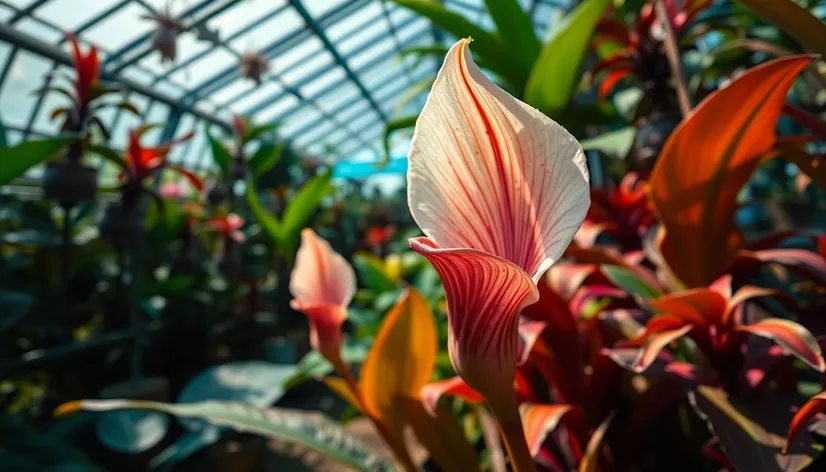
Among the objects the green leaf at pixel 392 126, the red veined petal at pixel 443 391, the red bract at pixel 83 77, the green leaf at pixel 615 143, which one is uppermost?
the red bract at pixel 83 77

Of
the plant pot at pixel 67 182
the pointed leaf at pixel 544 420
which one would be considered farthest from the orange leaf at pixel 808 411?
the plant pot at pixel 67 182

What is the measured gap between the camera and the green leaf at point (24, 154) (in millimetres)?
638

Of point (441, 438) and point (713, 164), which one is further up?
point (713, 164)

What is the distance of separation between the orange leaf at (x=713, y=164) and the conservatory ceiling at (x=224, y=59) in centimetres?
35

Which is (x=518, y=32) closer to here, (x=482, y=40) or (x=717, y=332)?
(x=482, y=40)

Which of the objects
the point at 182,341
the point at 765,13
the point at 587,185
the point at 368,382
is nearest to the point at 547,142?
the point at 587,185

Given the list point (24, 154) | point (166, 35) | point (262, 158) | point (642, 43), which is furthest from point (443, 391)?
point (166, 35)

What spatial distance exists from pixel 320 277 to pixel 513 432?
29cm

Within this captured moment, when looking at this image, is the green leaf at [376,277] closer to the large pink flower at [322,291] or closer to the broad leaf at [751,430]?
the large pink flower at [322,291]

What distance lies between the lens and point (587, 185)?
0.20 meters

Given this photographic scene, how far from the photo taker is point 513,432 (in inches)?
9.2

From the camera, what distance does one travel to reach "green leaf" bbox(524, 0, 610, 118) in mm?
456

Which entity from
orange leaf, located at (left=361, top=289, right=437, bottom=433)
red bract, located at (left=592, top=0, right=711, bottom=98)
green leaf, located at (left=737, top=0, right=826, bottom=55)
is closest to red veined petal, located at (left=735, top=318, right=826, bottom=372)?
green leaf, located at (left=737, top=0, right=826, bottom=55)

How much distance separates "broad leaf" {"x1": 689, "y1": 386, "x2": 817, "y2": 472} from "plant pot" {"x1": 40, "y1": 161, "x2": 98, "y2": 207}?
102cm
